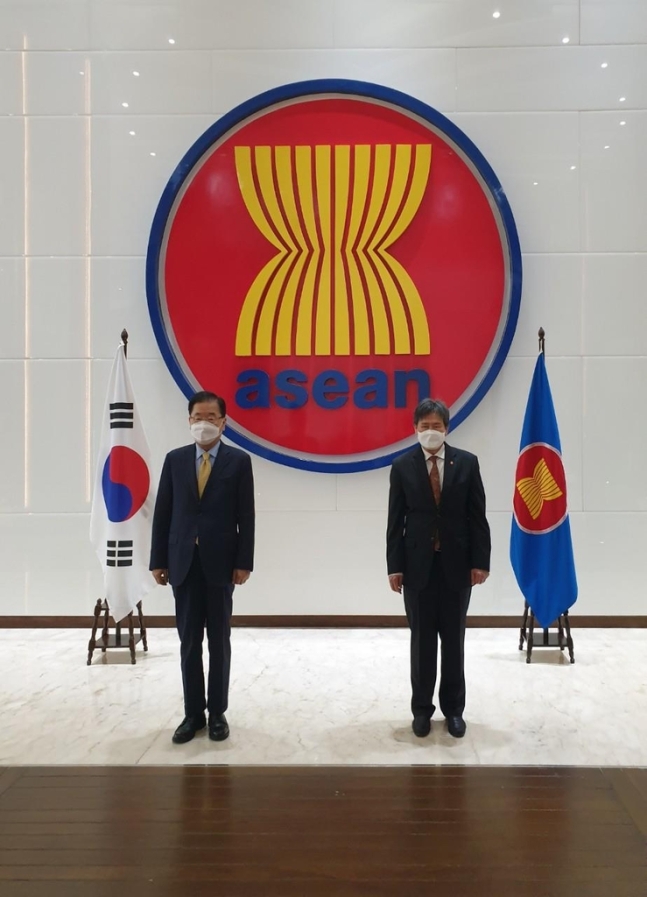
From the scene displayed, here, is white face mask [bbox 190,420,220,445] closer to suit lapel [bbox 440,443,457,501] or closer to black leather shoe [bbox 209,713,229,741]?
suit lapel [bbox 440,443,457,501]

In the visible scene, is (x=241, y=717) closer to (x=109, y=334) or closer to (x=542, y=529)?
(x=542, y=529)

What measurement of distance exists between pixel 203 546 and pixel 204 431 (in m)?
0.49

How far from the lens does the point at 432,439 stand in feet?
9.68

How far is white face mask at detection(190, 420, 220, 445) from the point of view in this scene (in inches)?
116

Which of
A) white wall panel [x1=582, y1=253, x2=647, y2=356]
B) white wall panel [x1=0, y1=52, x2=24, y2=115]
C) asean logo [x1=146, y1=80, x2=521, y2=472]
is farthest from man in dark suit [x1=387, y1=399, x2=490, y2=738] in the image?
white wall panel [x1=0, y1=52, x2=24, y2=115]

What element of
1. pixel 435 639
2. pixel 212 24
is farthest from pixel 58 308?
pixel 435 639

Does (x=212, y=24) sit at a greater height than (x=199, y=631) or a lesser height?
greater

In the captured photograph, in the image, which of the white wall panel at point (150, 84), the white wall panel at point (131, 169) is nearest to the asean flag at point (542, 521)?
the white wall panel at point (131, 169)

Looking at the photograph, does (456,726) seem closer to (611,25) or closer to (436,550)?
(436,550)

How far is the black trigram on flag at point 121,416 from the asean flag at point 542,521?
7.54ft

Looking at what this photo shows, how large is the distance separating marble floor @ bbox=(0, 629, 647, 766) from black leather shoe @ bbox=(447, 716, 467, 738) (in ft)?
0.13

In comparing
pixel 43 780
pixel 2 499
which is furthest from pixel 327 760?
pixel 2 499

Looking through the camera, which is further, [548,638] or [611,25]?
[611,25]

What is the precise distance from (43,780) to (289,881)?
112 centimetres
